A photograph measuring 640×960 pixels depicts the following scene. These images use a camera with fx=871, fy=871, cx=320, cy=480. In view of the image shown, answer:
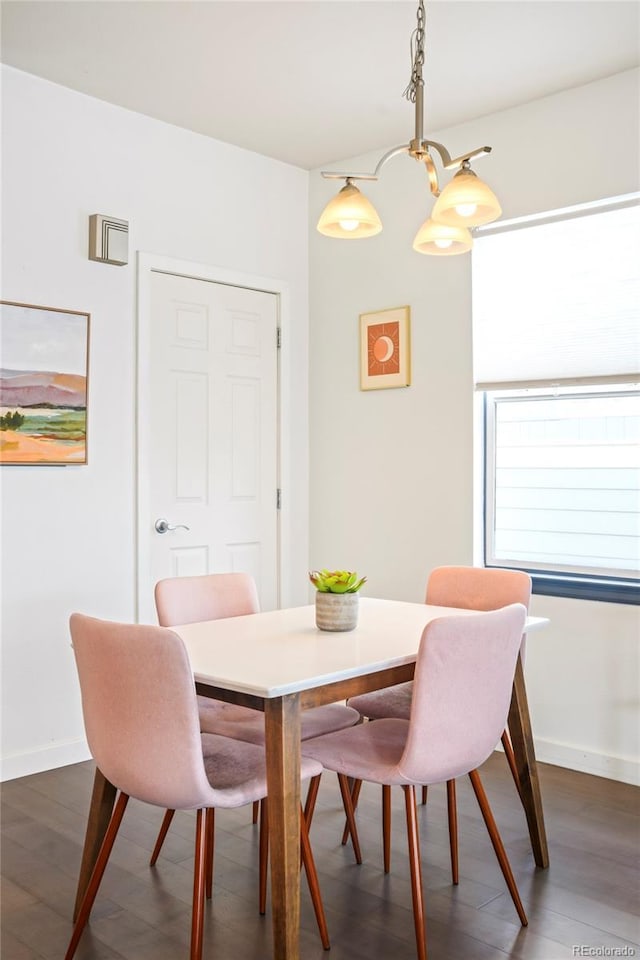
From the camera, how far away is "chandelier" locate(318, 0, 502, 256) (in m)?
2.32

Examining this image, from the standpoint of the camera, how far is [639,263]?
3482 mm

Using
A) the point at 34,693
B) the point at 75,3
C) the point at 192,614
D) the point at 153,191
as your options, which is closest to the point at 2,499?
the point at 34,693

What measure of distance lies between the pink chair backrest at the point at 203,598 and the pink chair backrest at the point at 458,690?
106cm

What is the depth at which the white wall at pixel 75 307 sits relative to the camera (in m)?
3.53

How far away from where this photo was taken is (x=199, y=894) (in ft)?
6.61

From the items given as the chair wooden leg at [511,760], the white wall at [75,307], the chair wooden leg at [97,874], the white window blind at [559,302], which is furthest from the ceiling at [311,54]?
the chair wooden leg at [97,874]

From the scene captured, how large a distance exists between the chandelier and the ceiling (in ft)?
2.29

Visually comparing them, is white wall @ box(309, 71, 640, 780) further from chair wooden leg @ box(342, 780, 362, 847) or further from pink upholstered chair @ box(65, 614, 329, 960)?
pink upholstered chair @ box(65, 614, 329, 960)

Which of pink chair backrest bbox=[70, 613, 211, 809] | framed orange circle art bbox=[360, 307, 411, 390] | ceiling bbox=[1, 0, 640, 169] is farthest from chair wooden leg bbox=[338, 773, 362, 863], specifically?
ceiling bbox=[1, 0, 640, 169]

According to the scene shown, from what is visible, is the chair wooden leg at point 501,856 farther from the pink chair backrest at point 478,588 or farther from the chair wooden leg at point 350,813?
the pink chair backrest at point 478,588

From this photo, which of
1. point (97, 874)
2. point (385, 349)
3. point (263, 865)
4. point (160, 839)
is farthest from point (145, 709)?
point (385, 349)

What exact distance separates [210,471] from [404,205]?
64.0 inches

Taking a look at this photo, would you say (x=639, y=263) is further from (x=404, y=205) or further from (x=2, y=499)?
(x=2, y=499)

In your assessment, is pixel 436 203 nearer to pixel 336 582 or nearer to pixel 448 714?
pixel 336 582
